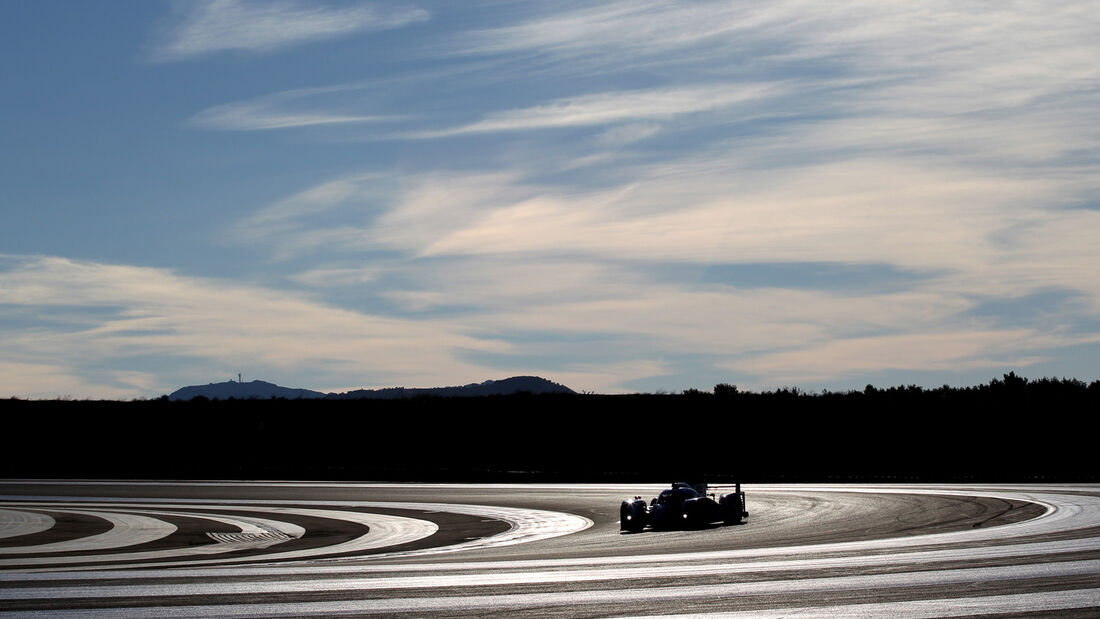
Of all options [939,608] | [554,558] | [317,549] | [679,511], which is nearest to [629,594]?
[939,608]

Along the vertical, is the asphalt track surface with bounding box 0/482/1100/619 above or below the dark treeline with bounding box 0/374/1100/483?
below

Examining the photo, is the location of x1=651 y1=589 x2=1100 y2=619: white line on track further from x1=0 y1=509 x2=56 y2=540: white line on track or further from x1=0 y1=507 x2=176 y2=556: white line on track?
x1=0 y1=509 x2=56 y2=540: white line on track

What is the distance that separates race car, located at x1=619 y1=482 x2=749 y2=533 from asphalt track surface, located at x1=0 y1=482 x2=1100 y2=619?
591 millimetres

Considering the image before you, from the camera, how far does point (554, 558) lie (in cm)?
1560

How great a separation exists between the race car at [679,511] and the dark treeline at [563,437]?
20.0m

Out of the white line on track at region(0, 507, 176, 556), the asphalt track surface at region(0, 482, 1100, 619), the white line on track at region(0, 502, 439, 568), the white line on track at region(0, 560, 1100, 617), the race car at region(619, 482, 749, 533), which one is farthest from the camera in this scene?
the race car at region(619, 482, 749, 533)

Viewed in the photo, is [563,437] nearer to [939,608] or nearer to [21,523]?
[21,523]

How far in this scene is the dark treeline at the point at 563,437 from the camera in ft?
152

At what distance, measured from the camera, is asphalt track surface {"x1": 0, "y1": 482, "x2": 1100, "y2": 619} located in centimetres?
1070

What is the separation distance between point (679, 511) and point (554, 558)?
23.2 feet

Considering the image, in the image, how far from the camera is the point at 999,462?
45438 millimetres

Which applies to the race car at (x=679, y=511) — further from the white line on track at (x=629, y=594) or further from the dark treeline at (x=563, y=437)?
the dark treeline at (x=563, y=437)

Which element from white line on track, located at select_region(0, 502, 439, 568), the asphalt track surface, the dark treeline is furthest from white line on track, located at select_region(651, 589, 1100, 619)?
the dark treeline

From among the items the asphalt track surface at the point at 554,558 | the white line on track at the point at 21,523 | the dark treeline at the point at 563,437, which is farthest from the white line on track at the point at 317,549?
the dark treeline at the point at 563,437
